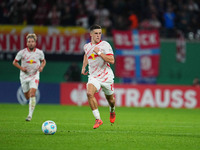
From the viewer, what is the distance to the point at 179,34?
83.2 ft

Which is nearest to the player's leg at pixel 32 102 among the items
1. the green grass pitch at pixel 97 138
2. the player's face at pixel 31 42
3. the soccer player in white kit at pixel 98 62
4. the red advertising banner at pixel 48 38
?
the player's face at pixel 31 42

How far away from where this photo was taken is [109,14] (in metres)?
25.8

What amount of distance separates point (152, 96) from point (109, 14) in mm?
4841

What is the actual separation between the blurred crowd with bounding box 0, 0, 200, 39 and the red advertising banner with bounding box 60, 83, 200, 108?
3.17m

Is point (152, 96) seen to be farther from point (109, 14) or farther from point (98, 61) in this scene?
point (98, 61)

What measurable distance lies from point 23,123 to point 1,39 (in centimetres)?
1202

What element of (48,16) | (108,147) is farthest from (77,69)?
(108,147)

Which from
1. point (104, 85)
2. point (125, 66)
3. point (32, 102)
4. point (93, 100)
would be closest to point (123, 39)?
point (125, 66)

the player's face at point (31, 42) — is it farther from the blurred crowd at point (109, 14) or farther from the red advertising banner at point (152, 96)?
the blurred crowd at point (109, 14)

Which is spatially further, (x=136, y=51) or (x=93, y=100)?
(x=136, y=51)

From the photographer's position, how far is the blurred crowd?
82.2 feet

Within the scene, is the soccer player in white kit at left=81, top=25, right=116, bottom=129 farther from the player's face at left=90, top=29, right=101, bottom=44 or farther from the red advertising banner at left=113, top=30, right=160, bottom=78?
the red advertising banner at left=113, top=30, right=160, bottom=78

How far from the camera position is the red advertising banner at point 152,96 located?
23609mm

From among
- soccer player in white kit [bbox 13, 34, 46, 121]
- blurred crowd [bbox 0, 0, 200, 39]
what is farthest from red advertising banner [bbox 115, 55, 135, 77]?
soccer player in white kit [bbox 13, 34, 46, 121]
